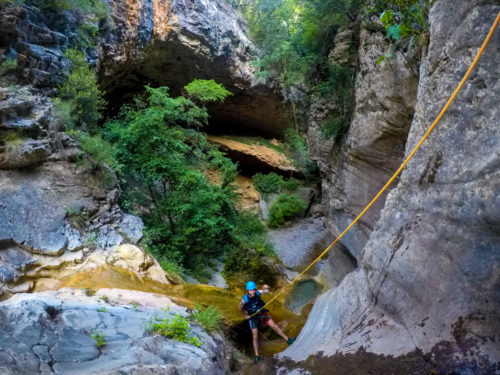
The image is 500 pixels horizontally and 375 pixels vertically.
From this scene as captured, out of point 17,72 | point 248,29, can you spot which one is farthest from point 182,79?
point 17,72

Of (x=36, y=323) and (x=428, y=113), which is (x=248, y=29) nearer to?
(x=428, y=113)

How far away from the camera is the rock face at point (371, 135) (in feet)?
20.3

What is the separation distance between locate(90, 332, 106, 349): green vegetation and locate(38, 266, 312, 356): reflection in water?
71.4 inches

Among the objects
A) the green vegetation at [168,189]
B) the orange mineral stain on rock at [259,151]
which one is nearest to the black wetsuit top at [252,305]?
the green vegetation at [168,189]

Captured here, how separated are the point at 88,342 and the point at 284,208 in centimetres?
1270

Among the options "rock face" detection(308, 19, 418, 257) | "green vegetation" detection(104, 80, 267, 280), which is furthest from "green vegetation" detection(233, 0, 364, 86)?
"green vegetation" detection(104, 80, 267, 280)

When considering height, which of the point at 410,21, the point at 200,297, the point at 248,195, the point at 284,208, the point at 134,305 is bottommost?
the point at 248,195

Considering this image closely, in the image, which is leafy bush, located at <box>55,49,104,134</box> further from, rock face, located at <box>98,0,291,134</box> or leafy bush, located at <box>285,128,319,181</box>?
leafy bush, located at <box>285,128,319,181</box>

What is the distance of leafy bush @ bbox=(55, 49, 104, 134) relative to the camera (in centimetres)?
888

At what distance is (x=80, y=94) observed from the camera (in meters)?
9.00

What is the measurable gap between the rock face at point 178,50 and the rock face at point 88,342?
936 centimetres

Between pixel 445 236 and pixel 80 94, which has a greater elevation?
pixel 445 236

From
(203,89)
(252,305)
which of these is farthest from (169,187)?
(252,305)

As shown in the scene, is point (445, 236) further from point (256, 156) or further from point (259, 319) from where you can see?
point (256, 156)
